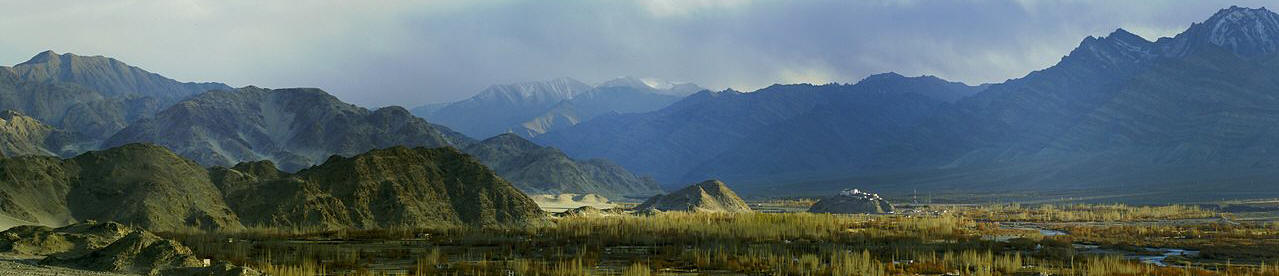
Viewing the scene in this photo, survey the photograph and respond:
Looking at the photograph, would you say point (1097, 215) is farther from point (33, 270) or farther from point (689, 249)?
point (33, 270)

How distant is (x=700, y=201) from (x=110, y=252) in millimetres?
76555

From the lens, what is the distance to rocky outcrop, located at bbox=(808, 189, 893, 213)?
10344cm

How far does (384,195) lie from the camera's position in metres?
70.2

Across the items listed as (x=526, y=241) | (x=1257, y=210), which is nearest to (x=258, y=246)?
(x=526, y=241)

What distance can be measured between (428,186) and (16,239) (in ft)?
128

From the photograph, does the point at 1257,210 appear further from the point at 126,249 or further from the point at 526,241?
the point at 126,249

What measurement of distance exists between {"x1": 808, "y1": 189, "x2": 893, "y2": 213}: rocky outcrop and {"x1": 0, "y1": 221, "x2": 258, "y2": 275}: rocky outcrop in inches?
3033

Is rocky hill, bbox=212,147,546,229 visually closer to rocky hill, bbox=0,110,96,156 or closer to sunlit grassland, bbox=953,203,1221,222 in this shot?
sunlit grassland, bbox=953,203,1221,222

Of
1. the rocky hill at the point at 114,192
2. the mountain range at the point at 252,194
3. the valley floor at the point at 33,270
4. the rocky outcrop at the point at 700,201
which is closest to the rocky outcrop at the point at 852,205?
the rocky outcrop at the point at 700,201

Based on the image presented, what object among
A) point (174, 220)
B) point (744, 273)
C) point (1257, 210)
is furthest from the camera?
point (1257, 210)

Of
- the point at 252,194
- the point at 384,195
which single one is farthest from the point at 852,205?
the point at 252,194

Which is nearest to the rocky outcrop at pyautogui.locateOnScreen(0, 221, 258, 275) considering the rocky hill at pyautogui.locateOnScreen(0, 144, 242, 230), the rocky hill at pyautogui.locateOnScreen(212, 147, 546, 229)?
the rocky hill at pyautogui.locateOnScreen(0, 144, 242, 230)

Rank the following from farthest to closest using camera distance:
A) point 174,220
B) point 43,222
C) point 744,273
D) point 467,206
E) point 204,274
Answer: point 467,206, point 174,220, point 43,222, point 744,273, point 204,274

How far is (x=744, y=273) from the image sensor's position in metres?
39.0
